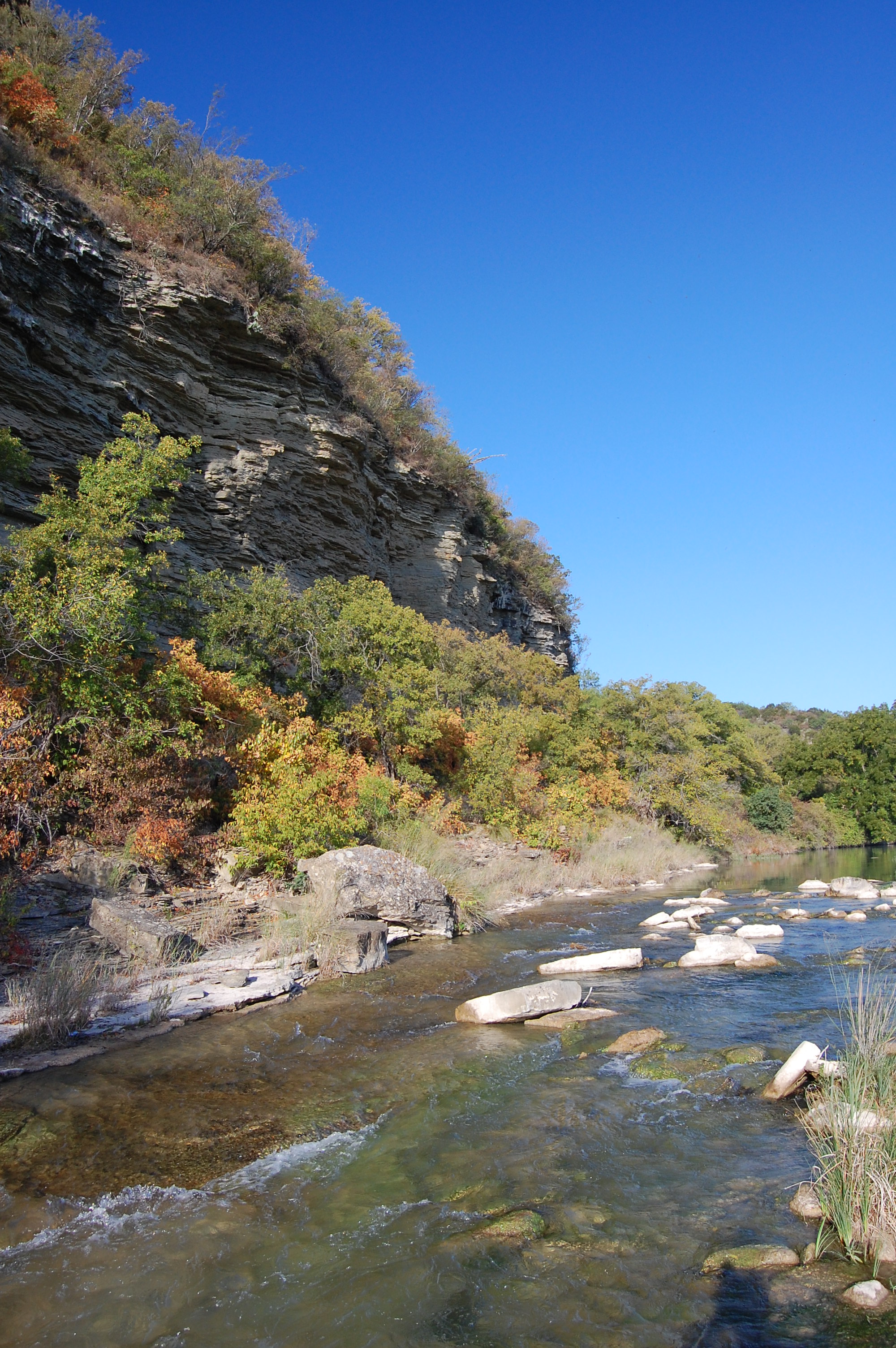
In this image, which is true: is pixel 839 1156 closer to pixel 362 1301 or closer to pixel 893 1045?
pixel 893 1045

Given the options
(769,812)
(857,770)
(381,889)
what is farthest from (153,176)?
(857,770)

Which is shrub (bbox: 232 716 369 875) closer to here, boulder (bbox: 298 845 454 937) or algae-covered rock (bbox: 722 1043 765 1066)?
boulder (bbox: 298 845 454 937)

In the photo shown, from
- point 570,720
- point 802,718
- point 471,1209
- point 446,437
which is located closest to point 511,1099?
point 471,1209

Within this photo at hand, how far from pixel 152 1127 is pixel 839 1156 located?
4.30m

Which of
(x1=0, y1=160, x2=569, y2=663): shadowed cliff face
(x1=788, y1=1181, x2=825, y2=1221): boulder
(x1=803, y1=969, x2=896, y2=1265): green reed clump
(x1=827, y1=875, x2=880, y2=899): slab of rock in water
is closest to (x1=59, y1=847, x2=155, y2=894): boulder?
(x1=0, y1=160, x2=569, y2=663): shadowed cliff face

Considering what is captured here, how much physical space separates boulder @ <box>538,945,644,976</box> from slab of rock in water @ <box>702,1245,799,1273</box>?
6.16 m

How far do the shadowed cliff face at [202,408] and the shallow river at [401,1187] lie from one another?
1308 centimetres

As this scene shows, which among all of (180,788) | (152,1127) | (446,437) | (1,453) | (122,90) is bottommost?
(152,1127)

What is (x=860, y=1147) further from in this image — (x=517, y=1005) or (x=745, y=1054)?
(x=517, y=1005)

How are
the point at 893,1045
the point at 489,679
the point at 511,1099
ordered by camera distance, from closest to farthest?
the point at 893,1045, the point at 511,1099, the point at 489,679

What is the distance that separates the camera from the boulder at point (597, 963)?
981cm

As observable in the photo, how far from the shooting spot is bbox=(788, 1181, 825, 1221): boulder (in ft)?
12.8

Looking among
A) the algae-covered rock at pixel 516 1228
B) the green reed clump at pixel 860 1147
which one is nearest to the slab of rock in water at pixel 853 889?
the green reed clump at pixel 860 1147

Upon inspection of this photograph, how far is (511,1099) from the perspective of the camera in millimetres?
5652
